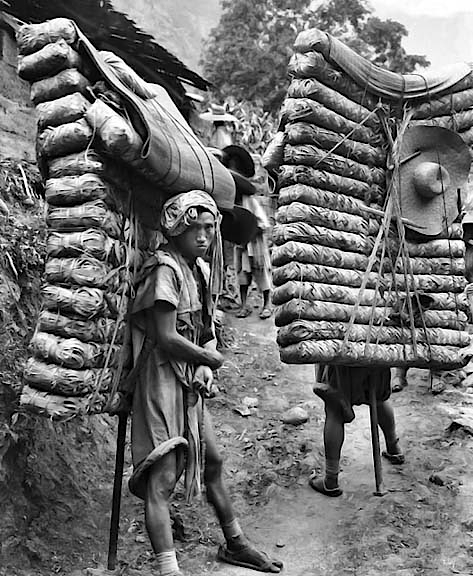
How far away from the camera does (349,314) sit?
16.2 ft

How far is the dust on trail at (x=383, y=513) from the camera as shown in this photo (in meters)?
4.52

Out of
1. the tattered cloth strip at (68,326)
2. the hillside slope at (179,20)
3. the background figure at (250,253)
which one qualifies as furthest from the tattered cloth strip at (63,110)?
the hillside slope at (179,20)

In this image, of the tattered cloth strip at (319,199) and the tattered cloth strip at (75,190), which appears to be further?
the tattered cloth strip at (319,199)

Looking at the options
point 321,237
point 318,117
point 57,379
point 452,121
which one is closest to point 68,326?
point 57,379

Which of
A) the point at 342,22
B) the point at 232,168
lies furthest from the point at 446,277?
the point at 342,22

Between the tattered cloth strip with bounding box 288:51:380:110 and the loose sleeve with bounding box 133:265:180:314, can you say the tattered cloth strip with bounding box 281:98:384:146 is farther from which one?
the loose sleeve with bounding box 133:265:180:314

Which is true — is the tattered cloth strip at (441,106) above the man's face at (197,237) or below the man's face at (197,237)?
above

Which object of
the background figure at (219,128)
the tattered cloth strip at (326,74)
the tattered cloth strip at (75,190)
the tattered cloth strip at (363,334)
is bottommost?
the tattered cloth strip at (363,334)

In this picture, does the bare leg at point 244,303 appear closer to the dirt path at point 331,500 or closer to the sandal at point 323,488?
the dirt path at point 331,500

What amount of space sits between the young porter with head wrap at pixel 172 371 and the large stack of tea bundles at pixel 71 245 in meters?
0.19

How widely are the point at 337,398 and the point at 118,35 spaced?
25.4 feet

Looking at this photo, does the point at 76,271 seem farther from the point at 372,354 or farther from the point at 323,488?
the point at 323,488

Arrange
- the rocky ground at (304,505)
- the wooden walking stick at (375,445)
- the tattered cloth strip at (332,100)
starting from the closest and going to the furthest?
the rocky ground at (304,505), the tattered cloth strip at (332,100), the wooden walking stick at (375,445)

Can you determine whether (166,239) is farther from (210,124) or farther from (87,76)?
(210,124)
